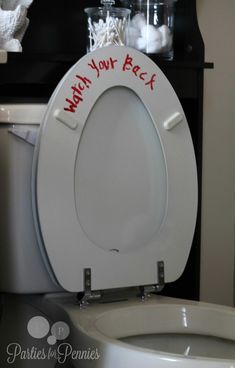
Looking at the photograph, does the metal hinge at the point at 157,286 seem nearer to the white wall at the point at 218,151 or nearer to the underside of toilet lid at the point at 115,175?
the underside of toilet lid at the point at 115,175

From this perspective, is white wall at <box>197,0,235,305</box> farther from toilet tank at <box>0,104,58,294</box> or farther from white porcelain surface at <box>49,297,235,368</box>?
toilet tank at <box>0,104,58,294</box>

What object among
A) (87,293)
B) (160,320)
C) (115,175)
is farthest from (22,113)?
(160,320)

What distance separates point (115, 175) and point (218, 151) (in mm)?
509

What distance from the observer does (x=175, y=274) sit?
1448 mm

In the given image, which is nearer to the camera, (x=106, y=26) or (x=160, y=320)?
(x=160, y=320)

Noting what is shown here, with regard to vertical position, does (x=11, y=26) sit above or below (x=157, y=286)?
above

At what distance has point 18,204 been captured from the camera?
137 centimetres

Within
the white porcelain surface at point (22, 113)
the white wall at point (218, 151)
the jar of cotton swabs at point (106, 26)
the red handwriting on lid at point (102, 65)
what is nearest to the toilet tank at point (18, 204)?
the white porcelain surface at point (22, 113)

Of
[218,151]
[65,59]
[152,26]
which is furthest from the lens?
[218,151]

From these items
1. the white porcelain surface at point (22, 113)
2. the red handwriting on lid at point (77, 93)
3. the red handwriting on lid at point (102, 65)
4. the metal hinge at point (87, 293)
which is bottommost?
the metal hinge at point (87, 293)

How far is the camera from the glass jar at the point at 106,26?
149 centimetres

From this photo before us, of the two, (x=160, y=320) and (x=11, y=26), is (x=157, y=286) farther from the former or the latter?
(x=11, y=26)

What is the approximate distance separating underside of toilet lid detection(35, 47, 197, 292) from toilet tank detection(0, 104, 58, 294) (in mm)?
68

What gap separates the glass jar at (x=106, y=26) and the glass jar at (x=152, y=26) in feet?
0.15
